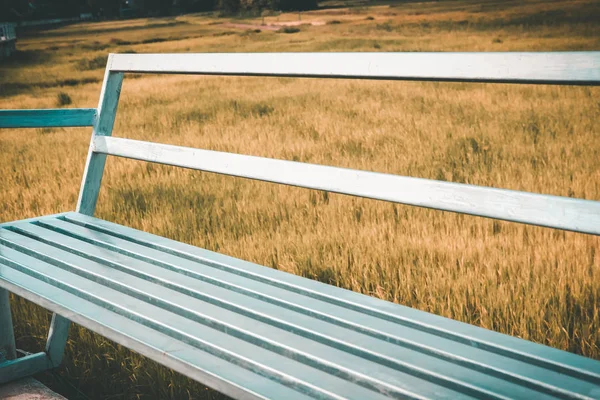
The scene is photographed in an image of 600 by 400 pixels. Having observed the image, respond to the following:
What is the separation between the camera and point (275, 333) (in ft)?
4.06

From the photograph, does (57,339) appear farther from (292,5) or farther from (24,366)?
(292,5)

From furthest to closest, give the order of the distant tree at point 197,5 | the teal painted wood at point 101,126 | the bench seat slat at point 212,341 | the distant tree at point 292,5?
the distant tree at point 197,5
the distant tree at point 292,5
the teal painted wood at point 101,126
the bench seat slat at point 212,341

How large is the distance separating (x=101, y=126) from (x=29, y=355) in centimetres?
89

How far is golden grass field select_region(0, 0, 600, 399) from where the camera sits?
2.10 metres

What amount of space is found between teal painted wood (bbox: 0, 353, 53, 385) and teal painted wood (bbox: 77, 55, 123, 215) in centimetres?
59

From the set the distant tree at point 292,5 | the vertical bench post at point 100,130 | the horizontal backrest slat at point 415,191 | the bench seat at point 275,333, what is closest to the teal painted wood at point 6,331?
the bench seat at point 275,333

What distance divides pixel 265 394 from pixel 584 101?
752cm

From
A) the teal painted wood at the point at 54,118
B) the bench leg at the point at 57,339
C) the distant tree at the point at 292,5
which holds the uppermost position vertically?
the distant tree at the point at 292,5

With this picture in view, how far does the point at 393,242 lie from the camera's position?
287 cm

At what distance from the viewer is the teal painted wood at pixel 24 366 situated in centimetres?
200

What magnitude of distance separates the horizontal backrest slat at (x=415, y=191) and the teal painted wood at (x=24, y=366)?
836mm

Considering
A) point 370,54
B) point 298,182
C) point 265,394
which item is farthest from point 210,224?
point 265,394

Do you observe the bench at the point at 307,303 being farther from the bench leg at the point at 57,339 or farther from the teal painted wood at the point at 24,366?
the teal painted wood at the point at 24,366

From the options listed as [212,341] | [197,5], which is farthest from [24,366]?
[197,5]
